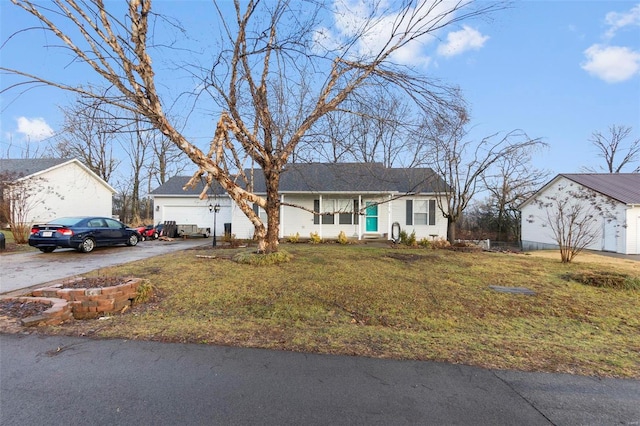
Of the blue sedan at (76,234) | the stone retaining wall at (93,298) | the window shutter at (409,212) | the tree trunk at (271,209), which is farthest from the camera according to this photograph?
the window shutter at (409,212)

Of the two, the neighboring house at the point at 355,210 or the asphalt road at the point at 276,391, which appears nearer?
the asphalt road at the point at 276,391

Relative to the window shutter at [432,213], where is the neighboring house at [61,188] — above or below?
above

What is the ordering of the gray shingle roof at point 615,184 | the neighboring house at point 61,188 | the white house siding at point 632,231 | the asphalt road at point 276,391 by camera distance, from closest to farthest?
1. the asphalt road at point 276,391
2. the white house siding at point 632,231
3. the gray shingle roof at point 615,184
4. the neighboring house at point 61,188

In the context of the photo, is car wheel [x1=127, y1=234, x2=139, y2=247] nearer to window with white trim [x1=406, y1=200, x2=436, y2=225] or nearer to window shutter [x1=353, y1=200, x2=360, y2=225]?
window shutter [x1=353, y1=200, x2=360, y2=225]

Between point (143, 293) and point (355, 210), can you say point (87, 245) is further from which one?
point (355, 210)

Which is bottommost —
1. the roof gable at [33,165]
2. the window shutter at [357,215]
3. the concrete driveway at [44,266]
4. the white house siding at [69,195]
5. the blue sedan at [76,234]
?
the concrete driveway at [44,266]

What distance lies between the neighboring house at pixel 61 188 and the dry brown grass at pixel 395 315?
20.4 meters

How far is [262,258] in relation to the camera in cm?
855

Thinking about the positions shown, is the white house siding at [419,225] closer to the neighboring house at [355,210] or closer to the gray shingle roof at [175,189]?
the neighboring house at [355,210]

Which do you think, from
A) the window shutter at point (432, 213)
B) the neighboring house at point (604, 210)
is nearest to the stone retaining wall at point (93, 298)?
the window shutter at point (432, 213)

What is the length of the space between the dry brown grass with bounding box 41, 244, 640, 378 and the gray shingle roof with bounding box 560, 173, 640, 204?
13.4 meters

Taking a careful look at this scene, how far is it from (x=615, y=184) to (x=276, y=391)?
24.8 metres

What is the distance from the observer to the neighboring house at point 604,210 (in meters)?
16.3

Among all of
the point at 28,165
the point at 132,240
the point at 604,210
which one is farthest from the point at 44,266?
the point at 604,210
